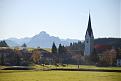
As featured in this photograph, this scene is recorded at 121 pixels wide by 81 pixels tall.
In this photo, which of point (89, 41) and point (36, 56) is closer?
point (36, 56)

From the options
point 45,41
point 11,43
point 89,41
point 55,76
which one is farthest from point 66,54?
point 11,43

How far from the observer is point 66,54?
8.16m

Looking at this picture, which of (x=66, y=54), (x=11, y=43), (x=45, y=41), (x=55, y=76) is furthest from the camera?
(x=66, y=54)

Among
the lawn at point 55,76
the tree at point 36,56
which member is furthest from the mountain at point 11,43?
the lawn at point 55,76

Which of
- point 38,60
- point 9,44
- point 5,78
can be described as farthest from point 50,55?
point 5,78

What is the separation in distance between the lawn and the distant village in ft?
1.32

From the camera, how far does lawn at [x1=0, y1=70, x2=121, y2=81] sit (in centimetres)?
706

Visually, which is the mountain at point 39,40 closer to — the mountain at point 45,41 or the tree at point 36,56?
the mountain at point 45,41

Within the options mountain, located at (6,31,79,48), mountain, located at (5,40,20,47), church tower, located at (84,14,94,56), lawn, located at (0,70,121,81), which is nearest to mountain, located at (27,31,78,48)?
mountain, located at (6,31,79,48)

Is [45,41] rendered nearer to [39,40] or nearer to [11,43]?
[39,40]

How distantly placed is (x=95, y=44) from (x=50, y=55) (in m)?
1.30

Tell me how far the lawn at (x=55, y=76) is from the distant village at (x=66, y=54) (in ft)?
1.32

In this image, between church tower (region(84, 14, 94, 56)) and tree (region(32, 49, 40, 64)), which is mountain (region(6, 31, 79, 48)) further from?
church tower (region(84, 14, 94, 56))

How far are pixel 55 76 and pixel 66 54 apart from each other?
101 centimetres
